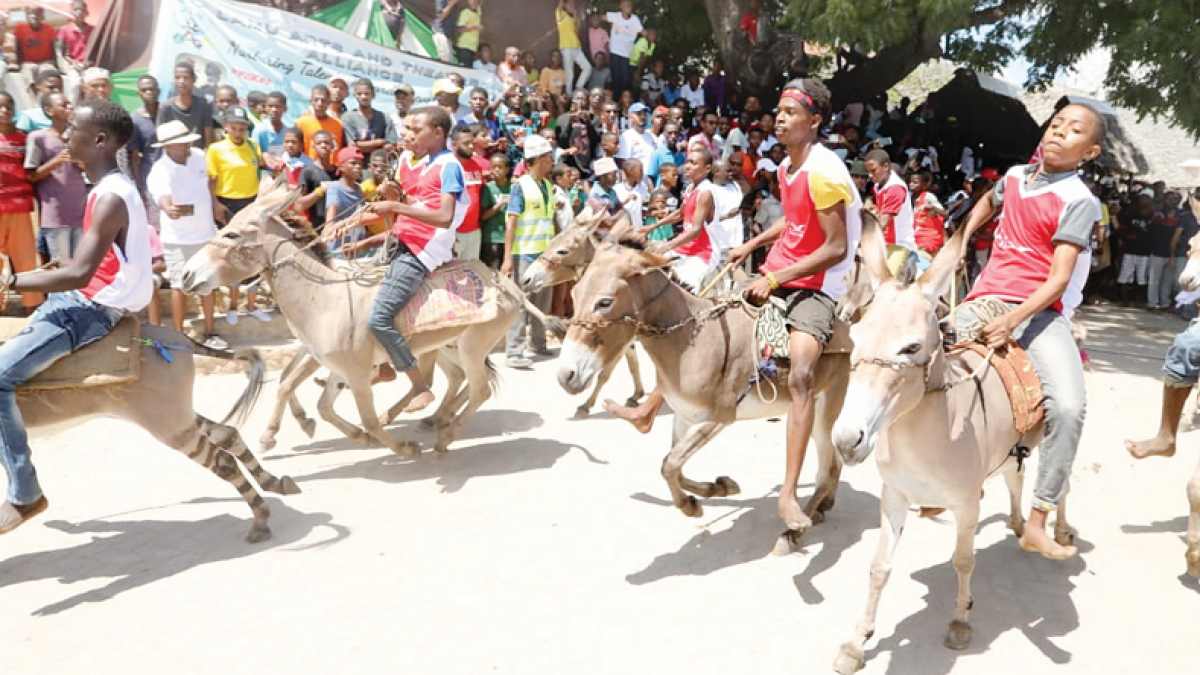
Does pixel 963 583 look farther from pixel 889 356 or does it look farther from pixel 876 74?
pixel 876 74

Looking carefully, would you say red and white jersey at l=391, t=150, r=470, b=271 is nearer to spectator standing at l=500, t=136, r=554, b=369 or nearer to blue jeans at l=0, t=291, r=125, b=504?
blue jeans at l=0, t=291, r=125, b=504

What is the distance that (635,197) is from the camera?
37.2 feet

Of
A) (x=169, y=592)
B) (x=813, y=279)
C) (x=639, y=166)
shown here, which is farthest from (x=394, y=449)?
(x=639, y=166)

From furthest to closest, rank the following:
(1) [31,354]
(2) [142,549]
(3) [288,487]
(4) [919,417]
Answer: (3) [288,487], (2) [142,549], (1) [31,354], (4) [919,417]

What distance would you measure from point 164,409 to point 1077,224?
4846 millimetres

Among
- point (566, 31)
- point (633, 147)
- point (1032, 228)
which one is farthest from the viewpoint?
point (566, 31)

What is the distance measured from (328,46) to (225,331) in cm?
477

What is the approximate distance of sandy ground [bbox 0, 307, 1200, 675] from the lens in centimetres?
418

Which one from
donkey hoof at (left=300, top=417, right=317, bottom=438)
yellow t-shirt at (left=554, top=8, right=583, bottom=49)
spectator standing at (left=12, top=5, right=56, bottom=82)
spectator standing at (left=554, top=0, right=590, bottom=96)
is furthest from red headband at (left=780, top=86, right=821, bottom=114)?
yellow t-shirt at (left=554, top=8, right=583, bottom=49)

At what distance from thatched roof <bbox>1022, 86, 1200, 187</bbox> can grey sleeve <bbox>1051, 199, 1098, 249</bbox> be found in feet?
72.7

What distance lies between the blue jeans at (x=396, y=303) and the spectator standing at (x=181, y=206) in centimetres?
356

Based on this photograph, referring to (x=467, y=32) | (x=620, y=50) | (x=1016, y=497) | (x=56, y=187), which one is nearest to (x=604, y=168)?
(x=467, y=32)

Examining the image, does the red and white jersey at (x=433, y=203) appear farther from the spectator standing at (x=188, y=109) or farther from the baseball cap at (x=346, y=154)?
the spectator standing at (x=188, y=109)

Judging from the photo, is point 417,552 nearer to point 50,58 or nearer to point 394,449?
point 394,449
